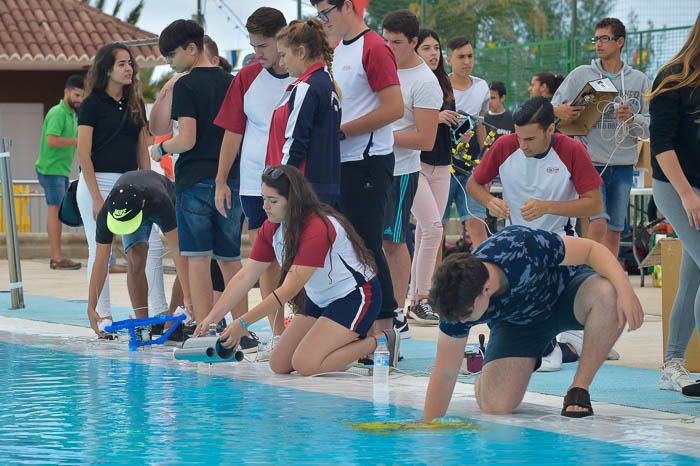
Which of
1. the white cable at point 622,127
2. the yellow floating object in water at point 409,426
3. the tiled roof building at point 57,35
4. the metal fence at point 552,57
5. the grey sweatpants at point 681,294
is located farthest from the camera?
the tiled roof building at point 57,35

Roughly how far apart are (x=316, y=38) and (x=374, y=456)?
298 cm

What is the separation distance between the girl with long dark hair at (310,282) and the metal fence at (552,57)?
38.0 feet

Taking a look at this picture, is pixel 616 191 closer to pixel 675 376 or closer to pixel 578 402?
pixel 675 376

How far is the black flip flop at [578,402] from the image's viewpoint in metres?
5.56

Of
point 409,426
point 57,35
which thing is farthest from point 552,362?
point 57,35

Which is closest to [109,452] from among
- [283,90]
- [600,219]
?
[283,90]

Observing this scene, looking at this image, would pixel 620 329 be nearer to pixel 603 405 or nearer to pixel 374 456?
→ pixel 603 405

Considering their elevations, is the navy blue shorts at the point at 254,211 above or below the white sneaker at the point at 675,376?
above

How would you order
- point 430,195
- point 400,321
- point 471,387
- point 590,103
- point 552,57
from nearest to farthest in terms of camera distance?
point 471,387, point 400,321, point 590,103, point 430,195, point 552,57

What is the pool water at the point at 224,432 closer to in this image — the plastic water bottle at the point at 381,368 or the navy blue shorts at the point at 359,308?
the plastic water bottle at the point at 381,368

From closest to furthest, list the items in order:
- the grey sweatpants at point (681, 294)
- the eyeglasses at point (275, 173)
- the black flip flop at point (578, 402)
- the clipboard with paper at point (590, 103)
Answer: the black flip flop at point (578, 402) → the grey sweatpants at point (681, 294) → the eyeglasses at point (275, 173) → the clipboard with paper at point (590, 103)

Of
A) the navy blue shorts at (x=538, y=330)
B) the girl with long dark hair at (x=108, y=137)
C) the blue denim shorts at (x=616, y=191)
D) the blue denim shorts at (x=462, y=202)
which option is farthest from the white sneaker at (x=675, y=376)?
the blue denim shorts at (x=462, y=202)

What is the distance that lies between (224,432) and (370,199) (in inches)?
87.0

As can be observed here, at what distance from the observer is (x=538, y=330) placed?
5871 mm
